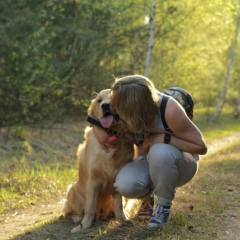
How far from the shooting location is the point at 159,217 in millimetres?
3543

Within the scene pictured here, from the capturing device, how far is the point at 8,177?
5.97 m

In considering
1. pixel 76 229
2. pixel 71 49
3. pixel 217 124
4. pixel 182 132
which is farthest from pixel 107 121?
pixel 217 124

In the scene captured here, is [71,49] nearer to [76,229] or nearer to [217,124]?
[76,229]

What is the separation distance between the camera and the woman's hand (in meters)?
3.80

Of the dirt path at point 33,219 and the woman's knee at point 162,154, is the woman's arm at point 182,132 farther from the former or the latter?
the dirt path at point 33,219

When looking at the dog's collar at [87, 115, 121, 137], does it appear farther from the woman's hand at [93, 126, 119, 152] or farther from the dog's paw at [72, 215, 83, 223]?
the dog's paw at [72, 215, 83, 223]

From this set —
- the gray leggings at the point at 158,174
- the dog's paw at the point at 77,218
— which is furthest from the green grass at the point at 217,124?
the gray leggings at the point at 158,174

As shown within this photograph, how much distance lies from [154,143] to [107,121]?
1.43 feet

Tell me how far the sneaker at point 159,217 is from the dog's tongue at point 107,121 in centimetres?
78

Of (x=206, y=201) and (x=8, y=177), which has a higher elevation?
(x=206, y=201)

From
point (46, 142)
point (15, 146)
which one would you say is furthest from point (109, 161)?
point (46, 142)

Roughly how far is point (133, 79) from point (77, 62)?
16.7 ft

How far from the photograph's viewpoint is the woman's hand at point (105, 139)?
3804 mm

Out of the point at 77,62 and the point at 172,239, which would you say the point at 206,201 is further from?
the point at 77,62
